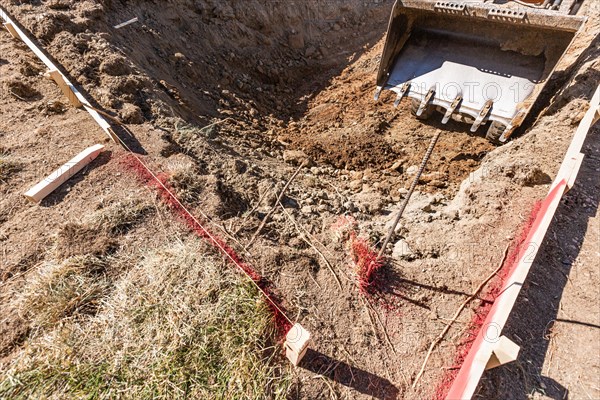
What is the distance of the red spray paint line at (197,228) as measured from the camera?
104 inches

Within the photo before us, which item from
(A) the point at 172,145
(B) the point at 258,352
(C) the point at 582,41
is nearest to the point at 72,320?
(B) the point at 258,352

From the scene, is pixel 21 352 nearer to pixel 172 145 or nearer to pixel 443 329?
pixel 172 145

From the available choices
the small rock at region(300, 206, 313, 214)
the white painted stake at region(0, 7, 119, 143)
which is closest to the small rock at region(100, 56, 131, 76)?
the white painted stake at region(0, 7, 119, 143)

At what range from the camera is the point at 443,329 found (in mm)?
2717

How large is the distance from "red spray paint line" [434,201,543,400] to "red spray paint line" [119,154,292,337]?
130 cm

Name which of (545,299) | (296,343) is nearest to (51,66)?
(296,343)

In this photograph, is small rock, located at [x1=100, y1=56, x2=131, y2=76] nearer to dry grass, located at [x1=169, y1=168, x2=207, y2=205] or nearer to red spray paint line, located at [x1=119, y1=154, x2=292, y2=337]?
red spray paint line, located at [x1=119, y1=154, x2=292, y2=337]

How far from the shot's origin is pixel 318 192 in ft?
13.5

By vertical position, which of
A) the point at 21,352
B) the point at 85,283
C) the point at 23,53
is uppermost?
the point at 23,53

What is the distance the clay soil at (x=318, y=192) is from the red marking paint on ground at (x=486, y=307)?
0.03 m

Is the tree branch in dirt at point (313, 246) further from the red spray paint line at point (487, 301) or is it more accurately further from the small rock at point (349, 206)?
the red spray paint line at point (487, 301)

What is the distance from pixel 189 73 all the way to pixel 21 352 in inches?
189

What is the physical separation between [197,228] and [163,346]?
1.10 meters

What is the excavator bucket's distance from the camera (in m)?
4.24
